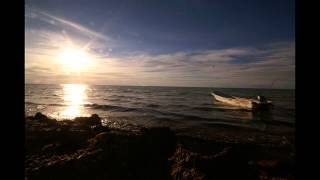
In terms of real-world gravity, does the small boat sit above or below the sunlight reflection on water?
above

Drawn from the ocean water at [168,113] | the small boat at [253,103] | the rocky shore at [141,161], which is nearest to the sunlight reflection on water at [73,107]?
the ocean water at [168,113]

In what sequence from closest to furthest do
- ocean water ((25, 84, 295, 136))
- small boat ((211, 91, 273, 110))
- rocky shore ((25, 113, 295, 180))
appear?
1. rocky shore ((25, 113, 295, 180))
2. ocean water ((25, 84, 295, 136))
3. small boat ((211, 91, 273, 110))

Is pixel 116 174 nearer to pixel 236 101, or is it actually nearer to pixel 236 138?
pixel 236 138

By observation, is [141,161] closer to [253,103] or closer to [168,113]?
[168,113]

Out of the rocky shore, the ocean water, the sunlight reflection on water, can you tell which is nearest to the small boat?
the ocean water

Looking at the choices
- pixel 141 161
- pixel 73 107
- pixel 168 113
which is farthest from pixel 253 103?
pixel 141 161

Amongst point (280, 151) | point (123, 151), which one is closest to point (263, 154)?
point (280, 151)

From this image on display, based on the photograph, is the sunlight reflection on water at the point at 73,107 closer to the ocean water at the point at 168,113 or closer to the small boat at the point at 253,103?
the ocean water at the point at 168,113

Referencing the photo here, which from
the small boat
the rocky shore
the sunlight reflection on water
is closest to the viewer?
the rocky shore

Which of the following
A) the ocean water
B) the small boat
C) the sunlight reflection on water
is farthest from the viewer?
the small boat

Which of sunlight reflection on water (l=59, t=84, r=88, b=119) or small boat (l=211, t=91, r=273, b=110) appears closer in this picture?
sunlight reflection on water (l=59, t=84, r=88, b=119)

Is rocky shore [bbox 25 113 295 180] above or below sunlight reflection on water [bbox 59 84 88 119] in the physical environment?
above

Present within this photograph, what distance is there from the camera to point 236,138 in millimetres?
14570

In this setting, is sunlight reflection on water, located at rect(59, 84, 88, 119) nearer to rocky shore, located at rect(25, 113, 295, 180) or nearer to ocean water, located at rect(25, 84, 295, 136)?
ocean water, located at rect(25, 84, 295, 136)
